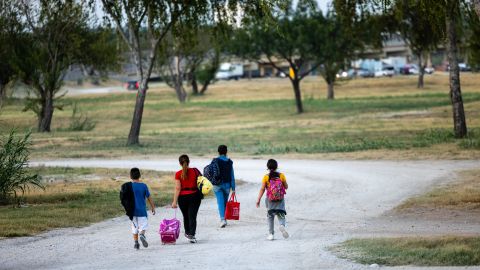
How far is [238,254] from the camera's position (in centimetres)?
1378

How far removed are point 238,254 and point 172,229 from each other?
5.09ft

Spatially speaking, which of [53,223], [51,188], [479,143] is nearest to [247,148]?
[479,143]

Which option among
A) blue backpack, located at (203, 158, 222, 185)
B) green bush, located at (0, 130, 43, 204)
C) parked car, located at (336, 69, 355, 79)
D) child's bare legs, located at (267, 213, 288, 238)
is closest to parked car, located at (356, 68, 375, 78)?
parked car, located at (336, 69, 355, 79)

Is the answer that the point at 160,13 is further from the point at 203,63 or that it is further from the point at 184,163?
the point at 203,63

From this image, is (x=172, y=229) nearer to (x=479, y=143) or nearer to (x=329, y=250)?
(x=329, y=250)

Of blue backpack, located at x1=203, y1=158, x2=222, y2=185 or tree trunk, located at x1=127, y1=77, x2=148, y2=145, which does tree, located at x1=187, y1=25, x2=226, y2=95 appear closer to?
tree trunk, located at x1=127, y1=77, x2=148, y2=145

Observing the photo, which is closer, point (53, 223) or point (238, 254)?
point (238, 254)

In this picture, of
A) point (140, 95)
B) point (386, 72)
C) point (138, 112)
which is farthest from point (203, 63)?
point (140, 95)

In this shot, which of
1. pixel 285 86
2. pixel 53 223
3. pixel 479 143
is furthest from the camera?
pixel 285 86

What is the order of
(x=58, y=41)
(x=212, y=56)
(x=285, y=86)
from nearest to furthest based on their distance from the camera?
(x=58, y=41), (x=212, y=56), (x=285, y=86)

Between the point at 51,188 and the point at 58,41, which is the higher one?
the point at 58,41

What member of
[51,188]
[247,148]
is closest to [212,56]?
[247,148]

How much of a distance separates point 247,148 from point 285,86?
61611 mm

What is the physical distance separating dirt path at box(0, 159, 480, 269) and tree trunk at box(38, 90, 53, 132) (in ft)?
85.3
